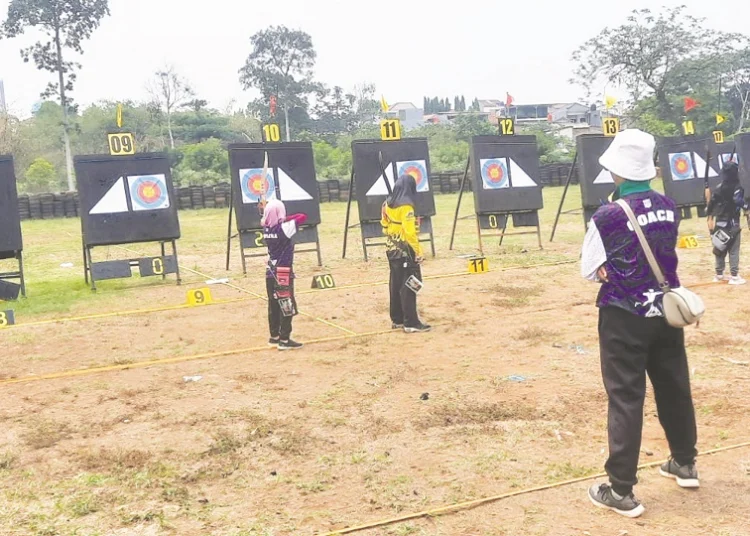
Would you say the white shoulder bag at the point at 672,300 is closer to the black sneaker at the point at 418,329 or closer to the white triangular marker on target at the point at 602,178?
the black sneaker at the point at 418,329

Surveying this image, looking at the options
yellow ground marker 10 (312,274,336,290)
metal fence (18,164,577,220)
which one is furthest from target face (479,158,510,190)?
metal fence (18,164,577,220)

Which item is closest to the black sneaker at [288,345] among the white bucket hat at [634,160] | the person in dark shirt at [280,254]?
the person in dark shirt at [280,254]

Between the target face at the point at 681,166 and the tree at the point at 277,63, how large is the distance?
3426 cm

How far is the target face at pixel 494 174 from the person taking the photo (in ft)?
43.4

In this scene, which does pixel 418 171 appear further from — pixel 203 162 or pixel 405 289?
pixel 203 162

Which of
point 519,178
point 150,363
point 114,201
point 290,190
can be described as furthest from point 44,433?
point 519,178

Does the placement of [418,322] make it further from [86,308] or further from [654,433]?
[86,308]

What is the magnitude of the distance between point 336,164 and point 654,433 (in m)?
31.7

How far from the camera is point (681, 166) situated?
15398 millimetres

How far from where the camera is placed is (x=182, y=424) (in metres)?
4.88

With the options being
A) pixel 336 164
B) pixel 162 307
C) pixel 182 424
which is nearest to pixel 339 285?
pixel 162 307

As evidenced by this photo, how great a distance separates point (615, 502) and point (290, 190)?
9492 mm

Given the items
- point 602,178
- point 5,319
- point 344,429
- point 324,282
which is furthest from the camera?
point 602,178

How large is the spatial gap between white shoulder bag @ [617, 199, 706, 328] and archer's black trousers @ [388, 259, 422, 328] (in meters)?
4.13
